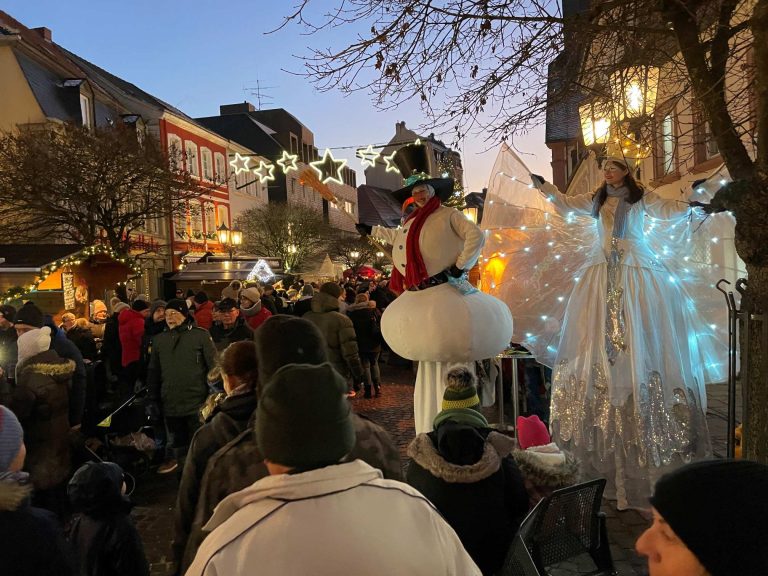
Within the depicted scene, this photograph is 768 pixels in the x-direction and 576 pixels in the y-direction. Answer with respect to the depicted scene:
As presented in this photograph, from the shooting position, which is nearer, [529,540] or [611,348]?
[529,540]

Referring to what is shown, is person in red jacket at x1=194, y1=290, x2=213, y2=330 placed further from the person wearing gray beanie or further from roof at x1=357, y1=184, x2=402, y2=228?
roof at x1=357, y1=184, x2=402, y2=228

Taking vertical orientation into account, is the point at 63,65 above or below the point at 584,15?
above

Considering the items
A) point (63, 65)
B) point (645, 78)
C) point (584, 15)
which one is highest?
point (63, 65)

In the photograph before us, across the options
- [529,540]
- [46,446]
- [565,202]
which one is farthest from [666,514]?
[46,446]

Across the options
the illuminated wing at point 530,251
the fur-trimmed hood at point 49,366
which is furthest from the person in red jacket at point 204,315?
the illuminated wing at point 530,251

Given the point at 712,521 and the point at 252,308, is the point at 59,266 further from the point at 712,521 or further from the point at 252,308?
the point at 712,521

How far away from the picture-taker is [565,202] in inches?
202

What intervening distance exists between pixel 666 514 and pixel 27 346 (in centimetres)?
495

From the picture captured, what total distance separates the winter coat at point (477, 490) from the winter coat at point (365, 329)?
658cm

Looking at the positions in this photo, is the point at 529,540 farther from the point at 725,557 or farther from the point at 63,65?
the point at 63,65

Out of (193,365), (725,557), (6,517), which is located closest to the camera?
(725,557)

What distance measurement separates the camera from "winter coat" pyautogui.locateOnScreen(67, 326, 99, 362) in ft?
26.1

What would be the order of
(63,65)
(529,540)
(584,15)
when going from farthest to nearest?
1. (63,65)
2. (584,15)
3. (529,540)

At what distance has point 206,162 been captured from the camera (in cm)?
3572
